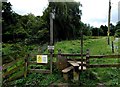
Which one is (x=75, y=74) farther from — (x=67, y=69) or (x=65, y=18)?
(x=65, y=18)

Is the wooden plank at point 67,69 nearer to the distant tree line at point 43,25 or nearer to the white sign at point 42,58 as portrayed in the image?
the white sign at point 42,58

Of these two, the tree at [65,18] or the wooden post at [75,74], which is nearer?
the wooden post at [75,74]

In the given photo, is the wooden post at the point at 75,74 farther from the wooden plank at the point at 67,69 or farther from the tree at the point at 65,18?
the tree at the point at 65,18

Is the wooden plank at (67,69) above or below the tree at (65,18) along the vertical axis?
below

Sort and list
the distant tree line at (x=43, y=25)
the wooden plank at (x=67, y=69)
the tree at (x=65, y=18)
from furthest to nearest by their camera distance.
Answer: the distant tree line at (x=43, y=25) → the tree at (x=65, y=18) → the wooden plank at (x=67, y=69)

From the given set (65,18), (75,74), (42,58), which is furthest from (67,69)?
(65,18)

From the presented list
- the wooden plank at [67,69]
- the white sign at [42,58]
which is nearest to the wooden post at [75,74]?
the wooden plank at [67,69]

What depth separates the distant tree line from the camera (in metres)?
16.5

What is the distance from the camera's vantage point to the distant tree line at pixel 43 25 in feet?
54.0

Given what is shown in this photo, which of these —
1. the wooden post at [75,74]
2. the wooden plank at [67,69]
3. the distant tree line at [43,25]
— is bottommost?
the wooden post at [75,74]

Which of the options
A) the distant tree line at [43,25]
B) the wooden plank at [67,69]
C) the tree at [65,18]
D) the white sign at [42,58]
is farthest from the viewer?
the distant tree line at [43,25]

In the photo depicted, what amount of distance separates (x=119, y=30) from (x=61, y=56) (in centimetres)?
1137

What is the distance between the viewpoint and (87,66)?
6914mm

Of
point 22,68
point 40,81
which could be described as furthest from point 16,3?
point 40,81
